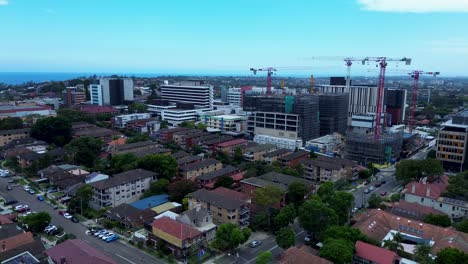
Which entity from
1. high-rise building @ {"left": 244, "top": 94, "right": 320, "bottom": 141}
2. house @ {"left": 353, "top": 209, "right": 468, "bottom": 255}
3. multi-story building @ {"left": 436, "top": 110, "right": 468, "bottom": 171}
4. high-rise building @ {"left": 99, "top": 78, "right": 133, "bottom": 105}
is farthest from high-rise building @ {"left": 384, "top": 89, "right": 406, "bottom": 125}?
high-rise building @ {"left": 99, "top": 78, "right": 133, "bottom": 105}

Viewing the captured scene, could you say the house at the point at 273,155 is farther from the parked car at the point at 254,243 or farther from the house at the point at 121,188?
the parked car at the point at 254,243

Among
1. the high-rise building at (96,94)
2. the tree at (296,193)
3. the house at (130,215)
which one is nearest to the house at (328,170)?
the tree at (296,193)

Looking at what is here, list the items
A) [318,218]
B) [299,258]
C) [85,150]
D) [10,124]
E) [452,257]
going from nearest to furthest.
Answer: [452,257]
[299,258]
[318,218]
[85,150]
[10,124]

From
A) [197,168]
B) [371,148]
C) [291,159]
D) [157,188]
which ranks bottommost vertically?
[157,188]

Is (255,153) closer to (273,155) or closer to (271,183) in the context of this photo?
(273,155)

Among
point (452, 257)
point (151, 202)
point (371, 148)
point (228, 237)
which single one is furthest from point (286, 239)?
point (371, 148)
